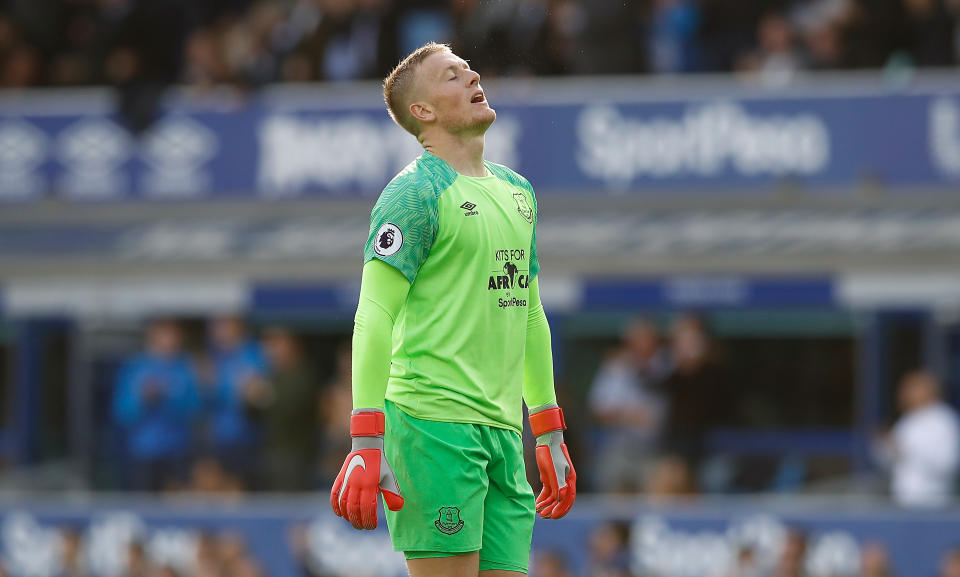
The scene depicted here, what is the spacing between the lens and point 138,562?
43.0 feet

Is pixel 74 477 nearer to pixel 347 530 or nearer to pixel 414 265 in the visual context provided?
pixel 347 530

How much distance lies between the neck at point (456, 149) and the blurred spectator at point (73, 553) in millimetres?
9441

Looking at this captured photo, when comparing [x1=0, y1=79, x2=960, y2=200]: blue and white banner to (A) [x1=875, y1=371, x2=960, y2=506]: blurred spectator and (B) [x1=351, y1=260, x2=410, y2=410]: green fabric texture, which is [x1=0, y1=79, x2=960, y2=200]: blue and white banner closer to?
(A) [x1=875, y1=371, x2=960, y2=506]: blurred spectator

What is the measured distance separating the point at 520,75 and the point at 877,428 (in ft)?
13.1

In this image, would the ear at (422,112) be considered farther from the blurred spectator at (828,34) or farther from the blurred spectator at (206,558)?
the blurred spectator at (828,34)

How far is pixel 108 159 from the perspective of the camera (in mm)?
15797

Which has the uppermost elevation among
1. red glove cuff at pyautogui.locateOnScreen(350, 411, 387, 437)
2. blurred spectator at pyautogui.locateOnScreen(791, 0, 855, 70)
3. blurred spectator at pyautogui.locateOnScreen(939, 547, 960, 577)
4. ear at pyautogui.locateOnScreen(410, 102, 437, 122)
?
blurred spectator at pyautogui.locateOnScreen(791, 0, 855, 70)

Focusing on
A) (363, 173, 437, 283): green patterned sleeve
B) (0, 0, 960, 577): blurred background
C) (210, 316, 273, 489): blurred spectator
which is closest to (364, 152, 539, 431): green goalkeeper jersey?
(363, 173, 437, 283): green patterned sleeve

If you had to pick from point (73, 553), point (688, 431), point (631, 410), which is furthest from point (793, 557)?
point (73, 553)

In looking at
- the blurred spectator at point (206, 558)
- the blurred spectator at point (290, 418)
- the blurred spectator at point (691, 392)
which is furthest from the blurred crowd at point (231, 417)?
the blurred spectator at point (691, 392)

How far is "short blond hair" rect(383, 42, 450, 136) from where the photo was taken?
500cm

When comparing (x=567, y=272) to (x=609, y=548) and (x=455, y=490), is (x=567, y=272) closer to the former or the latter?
(x=609, y=548)

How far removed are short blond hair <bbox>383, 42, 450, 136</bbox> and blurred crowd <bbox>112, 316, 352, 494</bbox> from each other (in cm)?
832

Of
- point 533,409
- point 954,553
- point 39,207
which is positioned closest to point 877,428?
point 954,553
